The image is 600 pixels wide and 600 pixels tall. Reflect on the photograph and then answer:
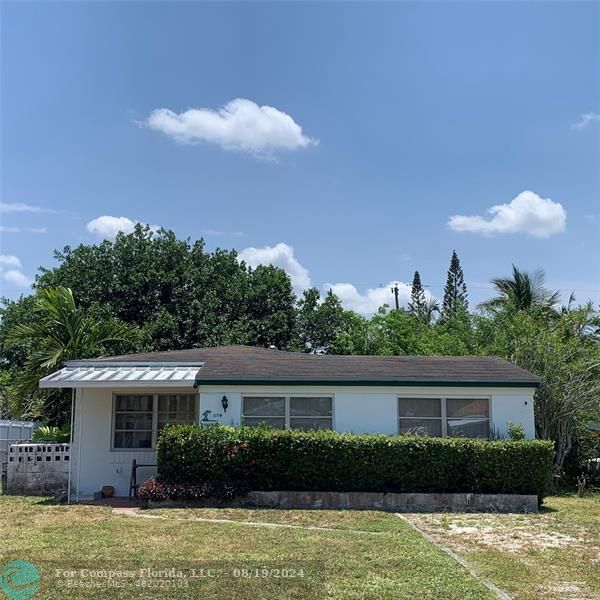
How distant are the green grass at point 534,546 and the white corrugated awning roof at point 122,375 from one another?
5661 millimetres

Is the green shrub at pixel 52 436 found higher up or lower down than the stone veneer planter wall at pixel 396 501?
higher up

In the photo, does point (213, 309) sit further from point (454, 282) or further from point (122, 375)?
point (454, 282)

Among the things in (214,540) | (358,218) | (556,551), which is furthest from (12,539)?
(358,218)

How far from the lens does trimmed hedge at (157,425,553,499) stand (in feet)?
39.6

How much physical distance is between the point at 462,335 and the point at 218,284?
1157 cm

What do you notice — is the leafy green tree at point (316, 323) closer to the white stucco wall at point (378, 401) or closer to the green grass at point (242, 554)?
the white stucco wall at point (378, 401)

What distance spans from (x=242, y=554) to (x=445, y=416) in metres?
7.08

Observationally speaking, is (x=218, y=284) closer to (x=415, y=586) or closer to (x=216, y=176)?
(x=216, y=176)

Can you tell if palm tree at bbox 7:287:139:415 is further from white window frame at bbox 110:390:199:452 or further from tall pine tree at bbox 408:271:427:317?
tall pine tree at bbox 408:271:427:317

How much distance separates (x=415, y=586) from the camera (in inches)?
247

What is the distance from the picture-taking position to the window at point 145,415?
1416cm

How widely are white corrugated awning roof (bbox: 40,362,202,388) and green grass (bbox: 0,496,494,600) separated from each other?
275cm

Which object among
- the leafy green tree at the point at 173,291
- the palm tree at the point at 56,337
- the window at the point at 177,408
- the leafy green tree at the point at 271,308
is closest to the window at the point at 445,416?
the window at the point at 177,408

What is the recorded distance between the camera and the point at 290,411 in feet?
44.1
